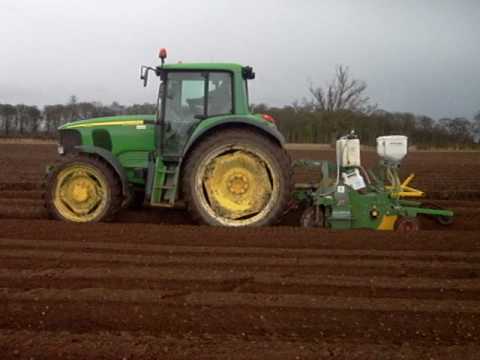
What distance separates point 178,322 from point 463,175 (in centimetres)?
1302

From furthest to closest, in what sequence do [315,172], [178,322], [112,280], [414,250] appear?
[315,172] < [414,250] < [112,280] < [178,322]

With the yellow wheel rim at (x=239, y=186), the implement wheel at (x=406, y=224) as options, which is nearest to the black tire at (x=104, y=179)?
the yellow wheel rim at (x=239, y=186)

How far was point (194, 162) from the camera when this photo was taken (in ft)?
20.9

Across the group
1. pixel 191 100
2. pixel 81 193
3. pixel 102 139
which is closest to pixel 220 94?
pixel 191 100

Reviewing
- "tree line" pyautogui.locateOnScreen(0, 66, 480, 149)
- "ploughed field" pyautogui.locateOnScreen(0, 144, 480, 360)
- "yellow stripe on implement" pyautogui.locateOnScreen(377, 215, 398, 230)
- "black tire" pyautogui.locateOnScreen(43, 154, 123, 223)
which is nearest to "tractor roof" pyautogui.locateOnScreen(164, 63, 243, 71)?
"black tire" pyautogui.locateOnScreen(43, 154, 123, 223)

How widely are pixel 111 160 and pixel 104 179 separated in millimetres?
253

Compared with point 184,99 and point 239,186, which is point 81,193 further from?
point 239,186

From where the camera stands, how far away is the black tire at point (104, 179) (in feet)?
21.7

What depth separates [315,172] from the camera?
1463cm

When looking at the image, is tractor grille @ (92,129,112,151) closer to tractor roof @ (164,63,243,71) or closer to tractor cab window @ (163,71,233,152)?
tractor cab window @ (163,71,233,152)

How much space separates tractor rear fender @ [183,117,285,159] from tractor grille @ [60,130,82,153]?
1.67m

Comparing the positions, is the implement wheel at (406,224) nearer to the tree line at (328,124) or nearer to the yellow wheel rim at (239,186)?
the yellow wheel rim at (239,186)

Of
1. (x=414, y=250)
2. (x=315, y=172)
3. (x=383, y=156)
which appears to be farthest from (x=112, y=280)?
(x=315, y=172)

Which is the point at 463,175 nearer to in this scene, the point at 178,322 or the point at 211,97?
the point at 211,97
